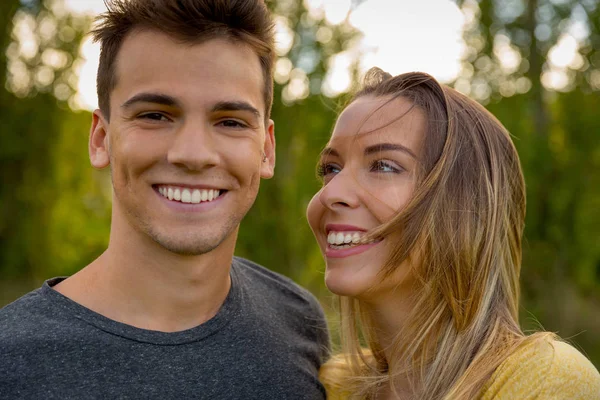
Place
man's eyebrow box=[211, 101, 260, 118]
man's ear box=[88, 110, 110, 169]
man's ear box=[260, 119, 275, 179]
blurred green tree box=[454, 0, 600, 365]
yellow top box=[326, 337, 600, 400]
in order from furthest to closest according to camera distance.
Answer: blurred green tree box=[454, 0, 600, 365] → man's ear box=[260, 119, 275, 179] → man's ear box=[88, 110, 110, 169] → man's eyebrow box=[211, 101, 260, 118] → yellow top box=[326, 337, 600, 400]

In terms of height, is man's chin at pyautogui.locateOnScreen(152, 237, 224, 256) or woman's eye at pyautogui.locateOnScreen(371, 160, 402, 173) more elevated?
woman's eye at pyautogui.locateOnScreen(371, 160, 402, 173)

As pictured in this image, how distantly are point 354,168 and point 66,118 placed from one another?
844 cm

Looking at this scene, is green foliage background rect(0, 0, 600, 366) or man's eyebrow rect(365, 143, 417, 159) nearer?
man's eyebrow rect(365, 143, 417, 159)

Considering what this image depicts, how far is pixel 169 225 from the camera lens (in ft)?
7.70

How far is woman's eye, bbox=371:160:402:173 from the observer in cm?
234

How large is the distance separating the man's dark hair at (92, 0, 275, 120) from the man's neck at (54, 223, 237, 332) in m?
0.54

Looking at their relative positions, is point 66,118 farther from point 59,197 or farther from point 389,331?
point 389,331

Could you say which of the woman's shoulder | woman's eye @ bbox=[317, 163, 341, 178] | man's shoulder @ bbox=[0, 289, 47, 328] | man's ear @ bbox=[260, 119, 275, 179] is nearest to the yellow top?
the woman's shoulder

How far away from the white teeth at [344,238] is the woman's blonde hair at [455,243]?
9 centimetres

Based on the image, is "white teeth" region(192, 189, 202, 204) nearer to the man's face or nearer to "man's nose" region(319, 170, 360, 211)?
the man's face

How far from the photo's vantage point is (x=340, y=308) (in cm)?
292

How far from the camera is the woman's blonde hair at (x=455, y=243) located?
2.29 m

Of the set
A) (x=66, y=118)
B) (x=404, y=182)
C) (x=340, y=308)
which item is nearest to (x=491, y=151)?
(x=404, y=182)

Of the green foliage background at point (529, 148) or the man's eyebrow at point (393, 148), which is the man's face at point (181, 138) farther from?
the green foliage background at point (529, 148)
